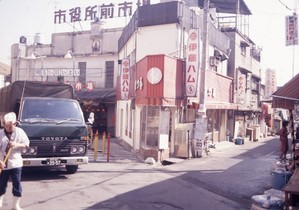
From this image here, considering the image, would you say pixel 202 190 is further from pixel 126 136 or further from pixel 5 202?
pixel 126 136

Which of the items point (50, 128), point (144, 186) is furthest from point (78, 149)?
point (144, 186)

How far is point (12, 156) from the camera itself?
6457 millimetres

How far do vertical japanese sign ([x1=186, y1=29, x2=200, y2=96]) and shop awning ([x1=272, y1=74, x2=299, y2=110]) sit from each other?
496cm

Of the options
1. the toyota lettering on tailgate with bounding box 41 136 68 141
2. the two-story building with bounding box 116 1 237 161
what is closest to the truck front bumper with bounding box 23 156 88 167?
the toyota lettering on tailgate with bounding box 41 136 68 141

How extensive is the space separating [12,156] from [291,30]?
16.4m

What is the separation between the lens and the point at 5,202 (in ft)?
23.4

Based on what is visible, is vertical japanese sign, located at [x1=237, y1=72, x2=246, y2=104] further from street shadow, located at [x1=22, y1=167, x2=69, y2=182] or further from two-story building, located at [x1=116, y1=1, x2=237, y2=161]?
street shadow, located at [x1=22, y1=167, x2=69, y2=182]

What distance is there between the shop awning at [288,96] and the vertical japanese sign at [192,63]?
4958 millimetres

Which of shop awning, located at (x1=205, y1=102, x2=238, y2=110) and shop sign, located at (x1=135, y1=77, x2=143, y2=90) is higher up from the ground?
shop sign, located at (x1=135, y1=77, x2=143, y2=90)

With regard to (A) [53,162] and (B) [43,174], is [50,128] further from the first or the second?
(B) [43,174]

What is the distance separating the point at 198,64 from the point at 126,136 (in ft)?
25.8

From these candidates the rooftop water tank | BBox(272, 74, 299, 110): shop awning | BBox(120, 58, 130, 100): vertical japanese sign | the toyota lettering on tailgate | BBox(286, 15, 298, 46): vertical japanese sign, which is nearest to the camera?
the toyota lettering on tailgate

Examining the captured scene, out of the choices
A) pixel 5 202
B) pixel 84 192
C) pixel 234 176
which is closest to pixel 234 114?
pixel 234 176

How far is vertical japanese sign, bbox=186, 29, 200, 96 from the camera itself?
15.3 metres
